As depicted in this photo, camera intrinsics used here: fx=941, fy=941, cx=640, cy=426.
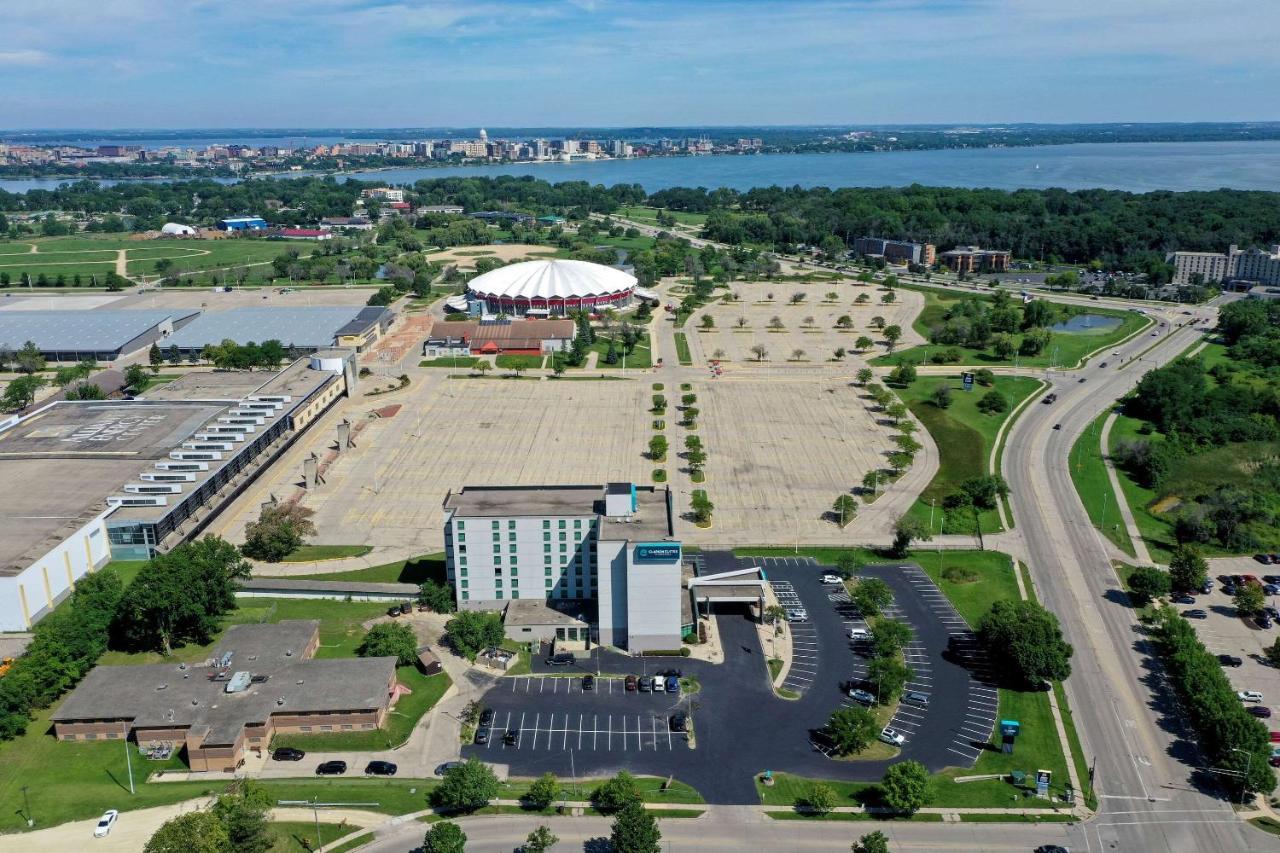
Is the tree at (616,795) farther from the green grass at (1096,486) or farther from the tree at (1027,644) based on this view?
the green grass at (1096,486)

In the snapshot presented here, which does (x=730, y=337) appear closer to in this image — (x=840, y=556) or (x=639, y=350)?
(x=639, y=350)

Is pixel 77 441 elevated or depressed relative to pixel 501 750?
elevated

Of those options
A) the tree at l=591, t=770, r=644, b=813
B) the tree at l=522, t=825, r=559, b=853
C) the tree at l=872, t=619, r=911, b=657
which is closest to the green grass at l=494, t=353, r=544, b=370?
the tree at l=872, t=619, r=911, b=657

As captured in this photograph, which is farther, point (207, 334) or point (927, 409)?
point (207, 334)

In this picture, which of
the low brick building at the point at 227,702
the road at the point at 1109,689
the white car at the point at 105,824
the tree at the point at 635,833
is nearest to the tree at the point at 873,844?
the tree at the point at 635,833

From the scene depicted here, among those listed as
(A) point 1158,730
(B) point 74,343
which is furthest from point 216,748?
(B) point 74,343

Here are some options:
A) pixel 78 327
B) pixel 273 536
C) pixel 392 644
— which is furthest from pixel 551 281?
pixel 392 644

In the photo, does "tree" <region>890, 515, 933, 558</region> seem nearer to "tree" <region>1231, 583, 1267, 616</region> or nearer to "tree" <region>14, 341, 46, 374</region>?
"tree" <region>1231, 583, 1267, 616</region>
